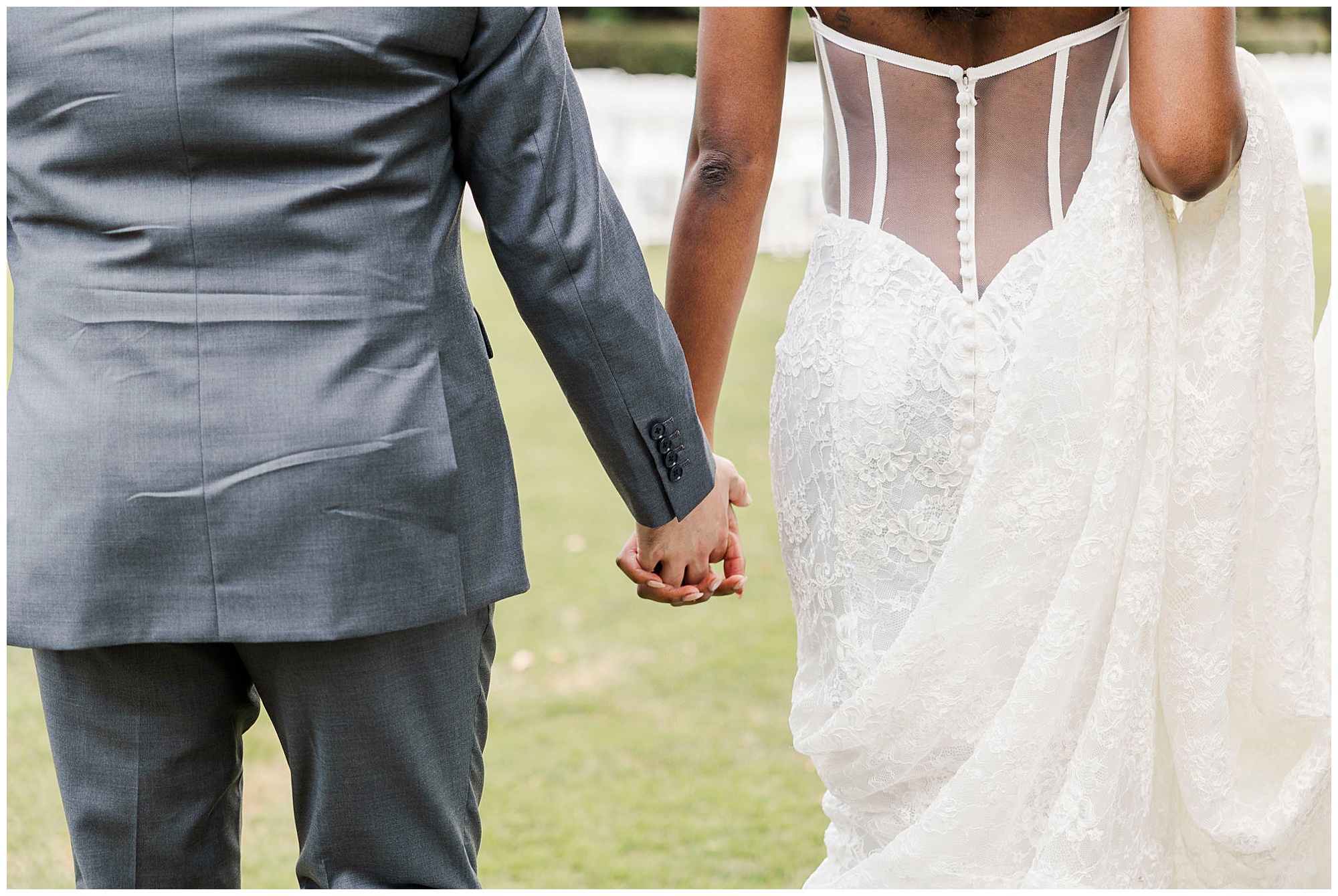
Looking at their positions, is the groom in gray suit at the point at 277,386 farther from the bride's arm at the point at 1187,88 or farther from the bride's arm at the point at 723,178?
the bride's arm at the point at 1187,88

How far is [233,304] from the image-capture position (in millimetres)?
1574

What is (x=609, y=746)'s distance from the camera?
3.85 m

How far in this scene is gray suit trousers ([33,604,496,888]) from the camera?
1703 mm

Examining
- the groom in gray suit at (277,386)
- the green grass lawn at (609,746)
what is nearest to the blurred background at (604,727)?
the green grass lawn at (609,746)

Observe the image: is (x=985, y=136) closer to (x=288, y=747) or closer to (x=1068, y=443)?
(x=1068, y=443)

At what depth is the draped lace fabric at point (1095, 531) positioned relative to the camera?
6.53 ft

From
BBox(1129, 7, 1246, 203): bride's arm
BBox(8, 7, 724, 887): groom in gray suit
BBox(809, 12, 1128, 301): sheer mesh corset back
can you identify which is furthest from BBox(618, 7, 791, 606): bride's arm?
BBox(1129, 7, 1246, 203): bride's arm

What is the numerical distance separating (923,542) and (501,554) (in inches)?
28.5

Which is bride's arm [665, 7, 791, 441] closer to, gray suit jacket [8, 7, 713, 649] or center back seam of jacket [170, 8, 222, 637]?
gray suit jacket [8, 7, 713, 649]

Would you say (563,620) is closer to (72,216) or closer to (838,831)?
(838,831)

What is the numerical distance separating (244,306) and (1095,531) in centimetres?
125

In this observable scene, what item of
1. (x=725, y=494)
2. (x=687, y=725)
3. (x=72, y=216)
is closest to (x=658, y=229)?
(x=687, y=725)

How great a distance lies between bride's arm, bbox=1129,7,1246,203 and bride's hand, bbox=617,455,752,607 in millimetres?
847

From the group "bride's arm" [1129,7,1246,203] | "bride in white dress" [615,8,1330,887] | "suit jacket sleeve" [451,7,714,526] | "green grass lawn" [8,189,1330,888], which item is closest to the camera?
"suit jacket sleeve" [451,7,714,526]
